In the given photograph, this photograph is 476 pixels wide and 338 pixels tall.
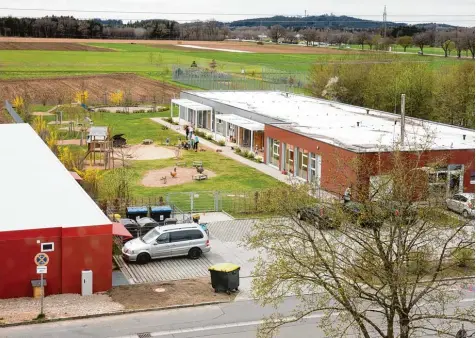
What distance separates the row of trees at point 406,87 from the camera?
55000mm

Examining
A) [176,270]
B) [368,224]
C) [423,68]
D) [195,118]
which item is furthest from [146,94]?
[368,224]

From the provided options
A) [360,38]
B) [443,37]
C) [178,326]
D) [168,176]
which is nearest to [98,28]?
[168,176]

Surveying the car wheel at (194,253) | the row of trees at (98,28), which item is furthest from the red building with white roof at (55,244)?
the row of trees at (98,28)

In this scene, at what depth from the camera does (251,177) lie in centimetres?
3994

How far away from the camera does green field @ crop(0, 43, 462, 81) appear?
95250 mm

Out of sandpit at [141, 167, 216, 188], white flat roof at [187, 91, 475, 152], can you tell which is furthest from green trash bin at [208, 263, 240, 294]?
sandpit at [141, 167, 216, 188]

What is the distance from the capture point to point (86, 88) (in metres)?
85.0

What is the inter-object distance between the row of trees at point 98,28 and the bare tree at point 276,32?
46.5m

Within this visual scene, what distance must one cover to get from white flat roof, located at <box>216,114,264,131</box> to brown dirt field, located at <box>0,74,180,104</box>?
25282 mm

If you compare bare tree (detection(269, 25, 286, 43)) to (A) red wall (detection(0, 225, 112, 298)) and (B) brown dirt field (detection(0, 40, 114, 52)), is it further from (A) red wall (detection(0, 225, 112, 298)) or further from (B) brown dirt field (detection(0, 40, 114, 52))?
(A) red wall (detection(0, 225, 112, 298))

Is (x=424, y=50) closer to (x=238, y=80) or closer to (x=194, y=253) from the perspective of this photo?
(x=238, y=80)

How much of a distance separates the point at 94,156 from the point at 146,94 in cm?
4086

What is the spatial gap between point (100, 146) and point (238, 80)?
1608 inches

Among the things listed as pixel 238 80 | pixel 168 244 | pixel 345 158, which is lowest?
pixel 168 244
